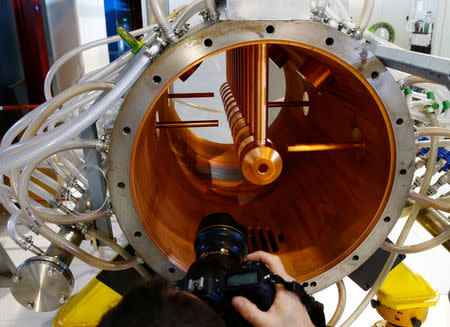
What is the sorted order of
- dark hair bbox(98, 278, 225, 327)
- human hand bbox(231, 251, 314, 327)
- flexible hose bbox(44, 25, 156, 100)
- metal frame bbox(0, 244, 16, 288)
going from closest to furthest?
dark hair bbox(98, 278, 225, 327) → human hand bbox(231, 251, 314, 327) → flexible hose bbox(44, 25, 156, 100) → metal frame bbox(0, 244, 16, 288)

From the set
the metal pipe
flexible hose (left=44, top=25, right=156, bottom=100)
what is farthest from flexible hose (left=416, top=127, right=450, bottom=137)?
flexible hose (left=44, top=25, right=156, bottom=100)

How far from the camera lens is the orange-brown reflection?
0.87 metres

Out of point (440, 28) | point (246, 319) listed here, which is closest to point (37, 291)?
point (246, 319)

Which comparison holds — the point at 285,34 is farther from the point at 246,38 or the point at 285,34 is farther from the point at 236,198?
the point at 236,198

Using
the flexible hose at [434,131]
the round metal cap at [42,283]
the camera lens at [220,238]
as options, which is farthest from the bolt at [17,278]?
the flexible hose at [434,131]

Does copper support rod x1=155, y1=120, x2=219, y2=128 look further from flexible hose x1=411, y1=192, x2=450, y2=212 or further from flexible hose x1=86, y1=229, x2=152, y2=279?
flexible hose x1=411, y1=192, x2=450, y2=212

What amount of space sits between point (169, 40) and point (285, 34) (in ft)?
0.77

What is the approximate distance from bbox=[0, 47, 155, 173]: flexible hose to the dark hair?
42 cm

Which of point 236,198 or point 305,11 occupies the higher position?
point 305,11

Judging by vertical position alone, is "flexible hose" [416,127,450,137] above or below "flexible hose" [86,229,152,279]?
above

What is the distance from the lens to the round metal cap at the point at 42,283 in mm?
856

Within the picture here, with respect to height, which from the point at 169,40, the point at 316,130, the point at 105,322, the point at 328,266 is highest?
the point at 169,40

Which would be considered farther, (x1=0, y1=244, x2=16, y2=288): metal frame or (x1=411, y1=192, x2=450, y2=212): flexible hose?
(x1=0, y1=244, x2=16, y2=288): metal frame

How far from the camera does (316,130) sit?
1.41 m
